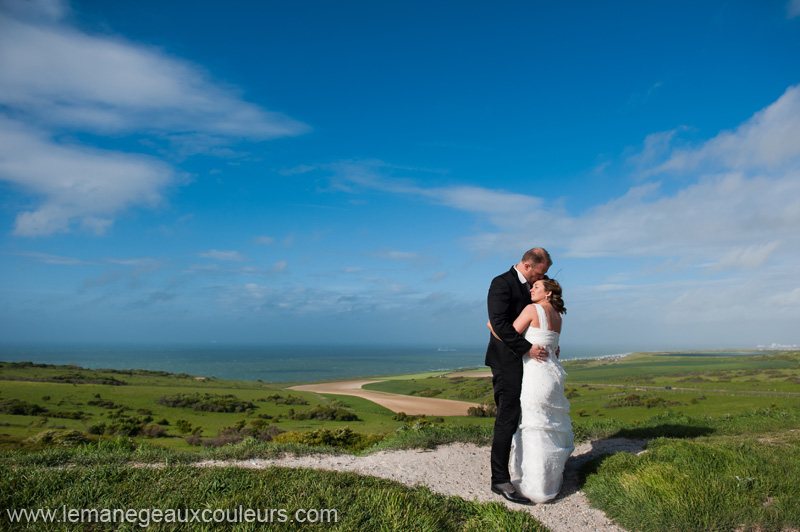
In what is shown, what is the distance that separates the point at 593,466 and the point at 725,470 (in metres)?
1.80

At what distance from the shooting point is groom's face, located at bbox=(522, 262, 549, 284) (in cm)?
640

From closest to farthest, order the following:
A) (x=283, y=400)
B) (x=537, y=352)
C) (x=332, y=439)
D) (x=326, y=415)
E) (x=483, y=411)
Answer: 1. (x=537, y=352)
2. (x=332, y=439)
3. (x=483, y=411)
4. (x=326, y=415)
5. (x=283, y=400)

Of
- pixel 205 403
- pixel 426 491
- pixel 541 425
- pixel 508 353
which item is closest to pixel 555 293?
pixel 508 353

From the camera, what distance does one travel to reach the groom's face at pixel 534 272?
640 cm

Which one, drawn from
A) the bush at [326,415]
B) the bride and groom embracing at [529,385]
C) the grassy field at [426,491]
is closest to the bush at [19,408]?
the grassy field at [426,491]

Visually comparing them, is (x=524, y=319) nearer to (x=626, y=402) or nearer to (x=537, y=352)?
(x=537, y=352)

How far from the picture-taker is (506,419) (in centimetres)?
629

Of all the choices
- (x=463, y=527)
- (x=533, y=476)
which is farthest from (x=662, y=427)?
(x=463, y=527)

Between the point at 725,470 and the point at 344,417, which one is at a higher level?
the point at 725,470

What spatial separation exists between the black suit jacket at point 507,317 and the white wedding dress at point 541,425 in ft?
0.85

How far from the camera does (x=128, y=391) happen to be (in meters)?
21.4

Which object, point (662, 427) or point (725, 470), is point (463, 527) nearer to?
point (725, 470)

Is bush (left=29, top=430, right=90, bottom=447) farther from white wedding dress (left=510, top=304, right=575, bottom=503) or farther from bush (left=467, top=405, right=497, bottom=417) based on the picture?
bush (left=467, top=405, right=497, bottom=417)

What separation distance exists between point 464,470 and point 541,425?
6.38 ft
